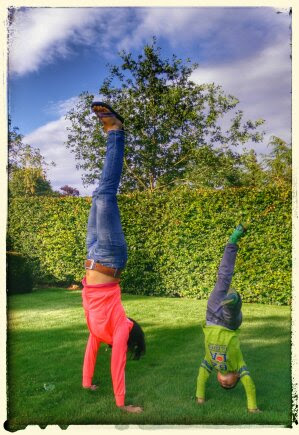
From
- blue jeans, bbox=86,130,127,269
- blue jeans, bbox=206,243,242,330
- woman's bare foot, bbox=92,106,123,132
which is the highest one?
woman's bare foot, bbox=92,106,123,132

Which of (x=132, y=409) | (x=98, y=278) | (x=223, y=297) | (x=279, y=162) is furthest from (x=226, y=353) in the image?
(x=279, y=162)

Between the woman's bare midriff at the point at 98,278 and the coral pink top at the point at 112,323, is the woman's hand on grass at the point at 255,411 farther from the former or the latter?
the woman's bare midriff at the point at 98,278

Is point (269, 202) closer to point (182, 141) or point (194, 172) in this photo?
point (194, 172)

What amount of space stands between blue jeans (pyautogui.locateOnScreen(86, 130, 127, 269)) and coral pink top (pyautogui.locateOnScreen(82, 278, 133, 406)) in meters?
0.22

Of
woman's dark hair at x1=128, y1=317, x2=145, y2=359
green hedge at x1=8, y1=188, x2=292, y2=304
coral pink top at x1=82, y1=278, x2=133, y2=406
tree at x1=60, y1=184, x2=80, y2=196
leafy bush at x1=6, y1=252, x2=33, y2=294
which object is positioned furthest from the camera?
green hedge at x1=8, y1=188, x2=292, y2=304

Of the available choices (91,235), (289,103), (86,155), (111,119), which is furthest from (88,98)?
(289,103)

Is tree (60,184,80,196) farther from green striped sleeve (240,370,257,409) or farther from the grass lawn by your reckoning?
green striped sleeve (240,370,257,409)

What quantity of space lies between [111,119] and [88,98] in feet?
3.26

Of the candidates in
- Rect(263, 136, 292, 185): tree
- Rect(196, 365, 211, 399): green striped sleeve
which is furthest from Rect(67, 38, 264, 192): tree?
Rect(196, 365, 211, 399): green striped sleeve

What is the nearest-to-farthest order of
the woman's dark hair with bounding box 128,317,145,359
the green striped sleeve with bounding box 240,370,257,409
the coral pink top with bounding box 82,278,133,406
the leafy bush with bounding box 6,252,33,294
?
1. the green striped sleeve with bounding box 240,370,257,409
2. the coral pink top with bounding box 82,278,133,406
3. the woman's dark hair with bounding box 128,317,145,359
4. the leafy bush with bounding box 6,252,33,294

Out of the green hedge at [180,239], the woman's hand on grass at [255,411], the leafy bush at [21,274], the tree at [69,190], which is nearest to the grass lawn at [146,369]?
the woman's hand on grass at [255,411]

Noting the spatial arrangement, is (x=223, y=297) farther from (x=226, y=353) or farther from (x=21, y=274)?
(x=21, y=274)

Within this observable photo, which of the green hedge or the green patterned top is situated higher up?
the green hedge

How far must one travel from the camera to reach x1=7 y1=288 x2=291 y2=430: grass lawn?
10.8 feet
